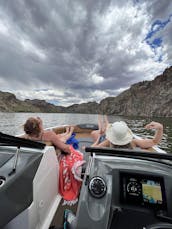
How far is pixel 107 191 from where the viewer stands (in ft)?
2.96

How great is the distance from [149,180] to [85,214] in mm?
467

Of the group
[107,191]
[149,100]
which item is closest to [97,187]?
[107,191]

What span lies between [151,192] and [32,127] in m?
1.63

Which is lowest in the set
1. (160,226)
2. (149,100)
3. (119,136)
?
(160,226)

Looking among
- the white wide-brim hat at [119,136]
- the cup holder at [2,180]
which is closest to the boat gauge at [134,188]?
the white wide-brim hat at [119,136]

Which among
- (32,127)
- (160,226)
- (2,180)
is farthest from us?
(32,127)

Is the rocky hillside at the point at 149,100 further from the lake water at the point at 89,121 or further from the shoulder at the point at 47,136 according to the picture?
the shoulder at the point at 47,136

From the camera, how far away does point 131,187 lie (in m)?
0.92

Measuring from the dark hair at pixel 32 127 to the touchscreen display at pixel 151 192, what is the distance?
154cm

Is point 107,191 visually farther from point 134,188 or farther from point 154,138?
point 154,138

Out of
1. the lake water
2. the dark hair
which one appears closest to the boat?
the dark hair

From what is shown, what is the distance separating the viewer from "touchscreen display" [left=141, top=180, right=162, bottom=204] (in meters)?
0.87

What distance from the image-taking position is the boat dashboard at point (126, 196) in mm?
826

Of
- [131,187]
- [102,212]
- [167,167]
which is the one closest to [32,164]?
[102,212]
